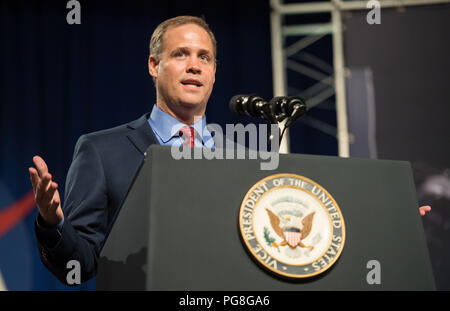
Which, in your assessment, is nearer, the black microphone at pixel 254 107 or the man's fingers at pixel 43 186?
the man's fingers at pixel 43 186

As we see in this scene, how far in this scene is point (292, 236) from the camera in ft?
3.24

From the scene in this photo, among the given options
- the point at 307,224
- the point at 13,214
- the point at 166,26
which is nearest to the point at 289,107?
the point at 307,224

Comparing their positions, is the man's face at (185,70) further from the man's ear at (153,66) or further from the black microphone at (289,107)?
the black microphone at (289,107)

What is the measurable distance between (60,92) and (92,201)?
347 cm

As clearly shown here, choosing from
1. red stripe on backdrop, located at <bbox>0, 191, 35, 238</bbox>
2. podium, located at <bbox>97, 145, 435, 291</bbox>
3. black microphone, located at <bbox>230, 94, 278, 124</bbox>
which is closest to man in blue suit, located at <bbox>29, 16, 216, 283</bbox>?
podium, located at <bbox>97, 145, 435, 291</bbox>

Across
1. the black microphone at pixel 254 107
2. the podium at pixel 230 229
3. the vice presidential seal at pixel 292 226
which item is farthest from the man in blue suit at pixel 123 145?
the vice presidential seal at pixel 292 226

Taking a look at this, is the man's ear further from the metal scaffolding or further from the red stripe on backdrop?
the red stripe on backdrop

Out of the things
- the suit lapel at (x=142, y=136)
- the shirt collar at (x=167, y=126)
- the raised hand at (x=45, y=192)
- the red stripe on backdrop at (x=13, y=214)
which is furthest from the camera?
the red stripe on backdrop at (x=13, y=214)

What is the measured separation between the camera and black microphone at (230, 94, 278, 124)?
128cm

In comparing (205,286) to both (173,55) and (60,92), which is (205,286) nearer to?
(173,55)

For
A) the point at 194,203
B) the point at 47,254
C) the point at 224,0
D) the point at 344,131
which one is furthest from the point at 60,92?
the point at 194,203

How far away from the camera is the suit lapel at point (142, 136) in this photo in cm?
150

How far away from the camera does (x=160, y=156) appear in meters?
0.97

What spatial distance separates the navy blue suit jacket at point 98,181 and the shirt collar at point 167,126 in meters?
0.05
